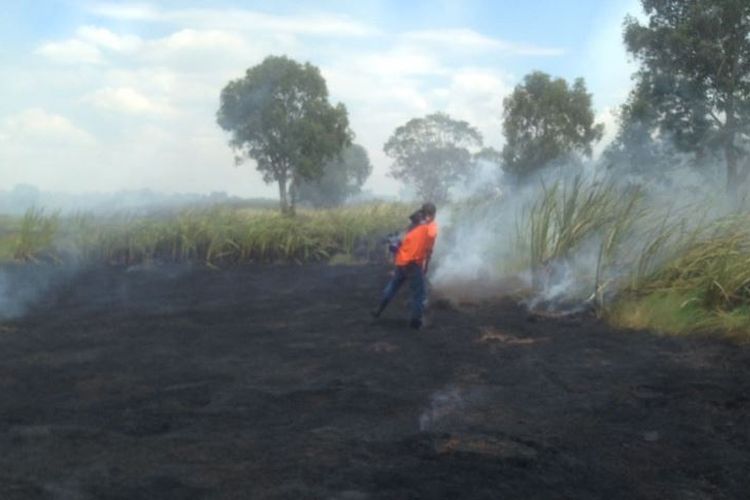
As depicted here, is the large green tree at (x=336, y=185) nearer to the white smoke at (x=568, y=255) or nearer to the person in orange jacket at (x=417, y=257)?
the white smoke at (x=568, y=255)

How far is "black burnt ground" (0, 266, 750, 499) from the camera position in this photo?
5488 mm

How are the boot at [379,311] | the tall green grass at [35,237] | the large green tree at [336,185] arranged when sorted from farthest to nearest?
the large green tree at [336,185]
the tall green grass at [35,237]
the boot at [379,311]

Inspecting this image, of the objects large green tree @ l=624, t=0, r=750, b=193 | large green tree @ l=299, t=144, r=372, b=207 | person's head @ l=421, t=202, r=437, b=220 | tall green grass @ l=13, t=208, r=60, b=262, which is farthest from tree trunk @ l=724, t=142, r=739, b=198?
large green tree @ l=299, t=144, r=372, b=207

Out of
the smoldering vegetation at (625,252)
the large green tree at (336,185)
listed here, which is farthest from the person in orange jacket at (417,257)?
the large green tree at (336,185)

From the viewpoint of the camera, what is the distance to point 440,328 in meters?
11.2

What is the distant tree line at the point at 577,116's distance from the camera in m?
17.2

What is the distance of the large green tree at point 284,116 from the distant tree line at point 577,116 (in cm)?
4

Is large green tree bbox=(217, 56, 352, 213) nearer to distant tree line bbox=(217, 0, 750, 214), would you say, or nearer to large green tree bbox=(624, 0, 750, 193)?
distant tree line bbox=(217, 0, 750, 214)

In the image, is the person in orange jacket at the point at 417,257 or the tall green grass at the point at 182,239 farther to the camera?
the tall green grass at the point at 182,239

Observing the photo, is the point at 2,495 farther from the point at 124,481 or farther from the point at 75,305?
the point at 75,305

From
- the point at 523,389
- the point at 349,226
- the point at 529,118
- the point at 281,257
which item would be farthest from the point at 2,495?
the point at 529,118

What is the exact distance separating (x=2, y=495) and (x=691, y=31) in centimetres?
1592

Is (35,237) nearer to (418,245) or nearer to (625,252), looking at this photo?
(418,245)

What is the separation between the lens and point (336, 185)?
52375mm
